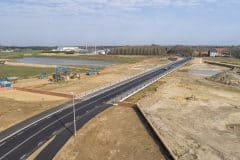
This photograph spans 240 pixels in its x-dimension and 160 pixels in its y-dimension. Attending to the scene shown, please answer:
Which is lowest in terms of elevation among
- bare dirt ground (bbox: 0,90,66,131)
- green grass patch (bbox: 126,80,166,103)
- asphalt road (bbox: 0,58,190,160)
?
bare dirt ground (bbox: 0,90,66,131)

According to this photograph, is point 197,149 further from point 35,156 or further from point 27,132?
point 27,132

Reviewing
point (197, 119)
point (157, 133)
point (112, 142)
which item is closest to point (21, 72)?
point (197, 119)

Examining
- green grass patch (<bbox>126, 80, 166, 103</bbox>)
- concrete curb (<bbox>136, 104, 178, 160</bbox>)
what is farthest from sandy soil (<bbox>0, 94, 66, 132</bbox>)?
concrete curb (<bbox>136, 104, 178, 160</bbox>)

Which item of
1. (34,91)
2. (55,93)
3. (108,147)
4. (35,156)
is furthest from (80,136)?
(34,91)

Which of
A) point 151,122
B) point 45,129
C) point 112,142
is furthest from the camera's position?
point 151,122

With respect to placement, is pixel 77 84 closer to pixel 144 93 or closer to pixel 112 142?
pixel 144 93

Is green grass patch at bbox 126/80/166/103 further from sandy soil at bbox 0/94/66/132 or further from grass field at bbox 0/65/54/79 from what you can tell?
grass field at bbox 0/65/54/79
